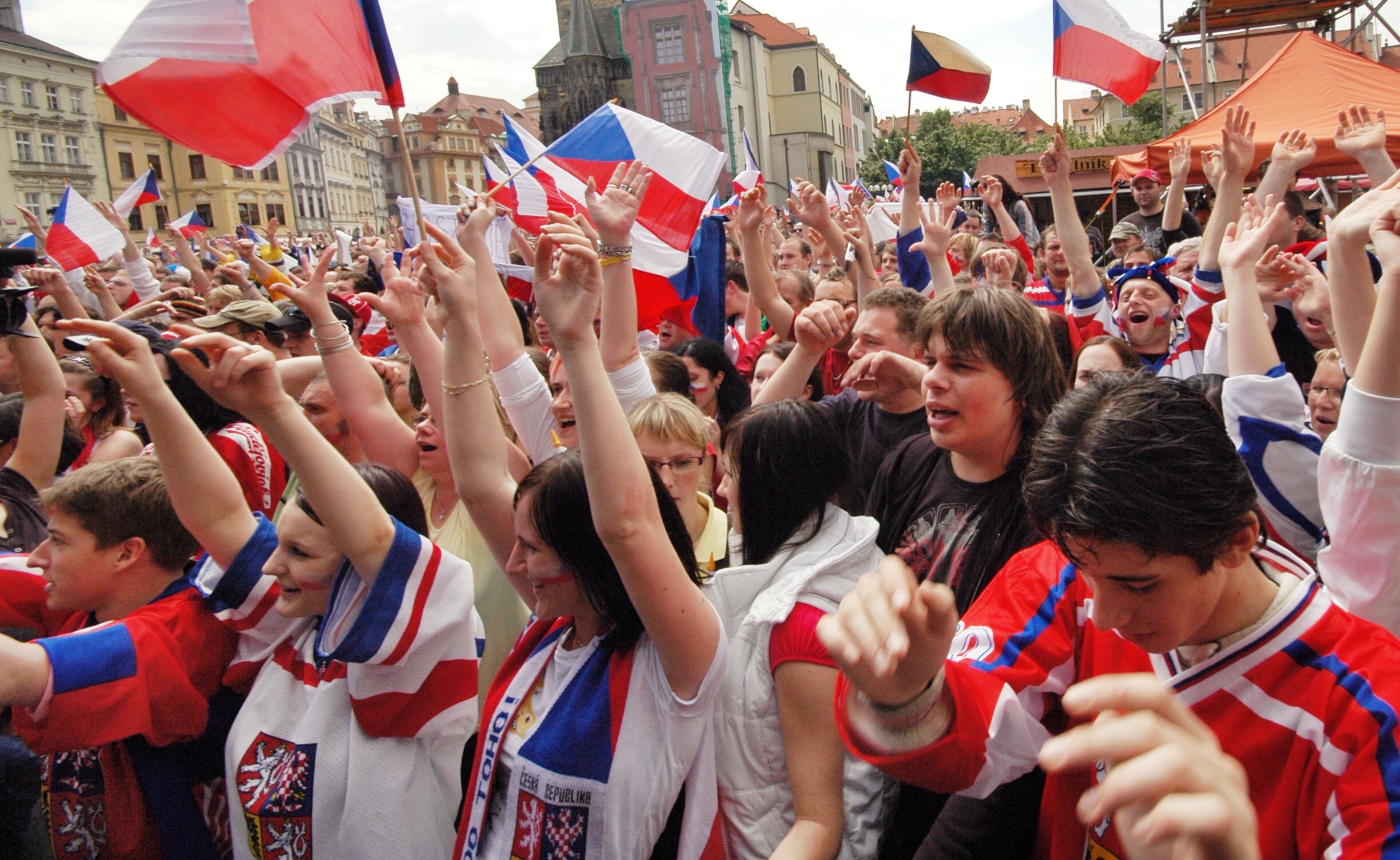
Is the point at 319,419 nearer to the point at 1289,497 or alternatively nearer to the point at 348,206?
the point at 1289,497

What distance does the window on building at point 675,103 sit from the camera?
5331cm

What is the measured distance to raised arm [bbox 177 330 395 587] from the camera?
6.43 ft

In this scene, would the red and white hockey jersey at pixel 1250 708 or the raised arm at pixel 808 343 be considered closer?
the red and white hockey jersey at pixel 1250 708

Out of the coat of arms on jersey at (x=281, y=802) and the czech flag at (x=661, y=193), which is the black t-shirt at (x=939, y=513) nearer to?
the coat of arms on jersey at (x=281, y=802)

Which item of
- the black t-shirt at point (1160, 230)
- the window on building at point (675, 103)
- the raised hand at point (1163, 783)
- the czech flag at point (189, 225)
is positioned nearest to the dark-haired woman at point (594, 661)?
the raised hand at point (1163, 783)

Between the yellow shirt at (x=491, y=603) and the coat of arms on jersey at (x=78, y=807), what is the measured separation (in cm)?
97

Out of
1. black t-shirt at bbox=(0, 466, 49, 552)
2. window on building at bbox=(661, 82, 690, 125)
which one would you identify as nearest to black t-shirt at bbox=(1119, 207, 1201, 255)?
black t-shirt at bbox=(0, 466, 49, 552)

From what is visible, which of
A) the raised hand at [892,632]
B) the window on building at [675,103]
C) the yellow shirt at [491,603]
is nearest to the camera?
the raised hand at [892,632]

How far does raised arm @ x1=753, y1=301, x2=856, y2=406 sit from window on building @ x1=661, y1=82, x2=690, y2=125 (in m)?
52.7

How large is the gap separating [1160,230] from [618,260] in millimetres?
6541

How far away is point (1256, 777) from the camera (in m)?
1.26

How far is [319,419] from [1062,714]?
2.79 meters

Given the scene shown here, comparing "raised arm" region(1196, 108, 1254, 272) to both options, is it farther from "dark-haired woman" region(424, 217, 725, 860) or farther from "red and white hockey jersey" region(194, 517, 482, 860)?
"red and white hockey jersey" region(194, 517, 482, 860)

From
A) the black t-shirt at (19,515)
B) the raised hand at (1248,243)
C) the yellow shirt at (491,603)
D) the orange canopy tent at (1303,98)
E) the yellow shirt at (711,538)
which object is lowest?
the yellow shirt at (491,603)
